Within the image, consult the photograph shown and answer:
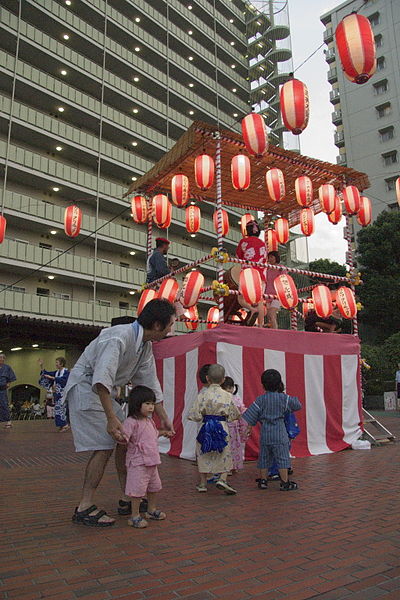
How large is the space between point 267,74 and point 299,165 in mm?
35751

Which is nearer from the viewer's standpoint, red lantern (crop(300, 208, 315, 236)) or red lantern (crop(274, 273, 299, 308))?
red lantern (crop(274, 273, 299, 308))

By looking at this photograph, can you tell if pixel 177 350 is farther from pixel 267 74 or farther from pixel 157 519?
pixel 267 74

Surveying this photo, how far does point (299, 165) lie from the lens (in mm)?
9414

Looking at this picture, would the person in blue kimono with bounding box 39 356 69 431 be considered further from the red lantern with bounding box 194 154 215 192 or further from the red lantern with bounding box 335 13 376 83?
the red lantern with bounding box 335 13 376 83

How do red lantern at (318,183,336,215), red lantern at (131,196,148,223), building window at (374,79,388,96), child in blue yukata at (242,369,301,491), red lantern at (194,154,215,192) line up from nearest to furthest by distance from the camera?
child in blue yukata at (242,369,301,491), red lantern at (194,154,215,192), red lantern at (318,183,336,215), red lantern at (131,196,148,223), building window at (374,79,388,96)

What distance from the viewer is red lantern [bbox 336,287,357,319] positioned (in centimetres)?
912

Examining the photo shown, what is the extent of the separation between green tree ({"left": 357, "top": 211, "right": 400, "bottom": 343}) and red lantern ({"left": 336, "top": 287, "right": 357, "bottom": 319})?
21067mm

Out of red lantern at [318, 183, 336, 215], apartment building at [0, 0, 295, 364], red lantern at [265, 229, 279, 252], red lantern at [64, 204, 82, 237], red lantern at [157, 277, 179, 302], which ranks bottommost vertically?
red lantern at [157, 277, 179, 302]

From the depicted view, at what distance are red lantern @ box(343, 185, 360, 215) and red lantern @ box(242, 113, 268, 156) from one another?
2.46 metres

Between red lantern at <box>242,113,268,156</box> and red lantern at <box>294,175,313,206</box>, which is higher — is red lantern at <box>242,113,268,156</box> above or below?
above

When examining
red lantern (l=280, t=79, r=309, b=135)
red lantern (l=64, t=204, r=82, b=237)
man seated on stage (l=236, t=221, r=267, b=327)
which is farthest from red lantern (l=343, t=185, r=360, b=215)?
red lantern (l=64, t=204, r=82, b=237)

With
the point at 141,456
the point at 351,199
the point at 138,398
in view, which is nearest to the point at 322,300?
the point at 351,199

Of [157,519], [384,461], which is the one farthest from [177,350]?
[157,519]

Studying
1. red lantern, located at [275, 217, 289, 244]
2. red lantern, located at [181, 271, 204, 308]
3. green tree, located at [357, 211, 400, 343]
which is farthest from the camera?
green tree, located at [357, 211, 400, 343]
